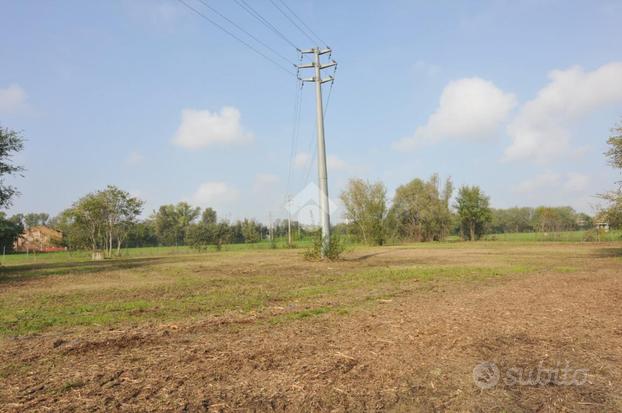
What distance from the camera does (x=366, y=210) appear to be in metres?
52.4

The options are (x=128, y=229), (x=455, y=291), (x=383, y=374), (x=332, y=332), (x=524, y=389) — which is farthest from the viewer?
(x=128, y=229)

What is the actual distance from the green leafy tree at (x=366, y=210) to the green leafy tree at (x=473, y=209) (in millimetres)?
13086

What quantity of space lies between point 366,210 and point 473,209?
1684cm

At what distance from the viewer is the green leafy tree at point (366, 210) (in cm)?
5094

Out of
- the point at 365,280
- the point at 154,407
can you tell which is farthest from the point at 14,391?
the point at 365,280

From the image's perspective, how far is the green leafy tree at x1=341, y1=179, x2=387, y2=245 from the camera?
50.9 m

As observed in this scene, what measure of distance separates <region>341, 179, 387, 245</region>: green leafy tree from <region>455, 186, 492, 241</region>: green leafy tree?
13.1 m

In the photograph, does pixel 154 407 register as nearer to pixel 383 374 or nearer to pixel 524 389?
pixel 383 374

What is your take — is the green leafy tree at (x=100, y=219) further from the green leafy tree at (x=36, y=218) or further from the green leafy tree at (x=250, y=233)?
the green leafy tree at (x=36, y=218)

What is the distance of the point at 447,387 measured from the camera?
3271 mm

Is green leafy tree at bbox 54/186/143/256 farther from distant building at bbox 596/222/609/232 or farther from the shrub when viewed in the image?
distant building at bbox 596/222/609/232

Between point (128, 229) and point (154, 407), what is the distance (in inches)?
1662

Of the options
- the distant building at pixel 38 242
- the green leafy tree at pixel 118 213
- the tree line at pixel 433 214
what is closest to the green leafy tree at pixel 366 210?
the tree line at pixel 433 214

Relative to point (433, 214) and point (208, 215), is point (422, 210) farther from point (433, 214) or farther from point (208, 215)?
point (208, 215)
